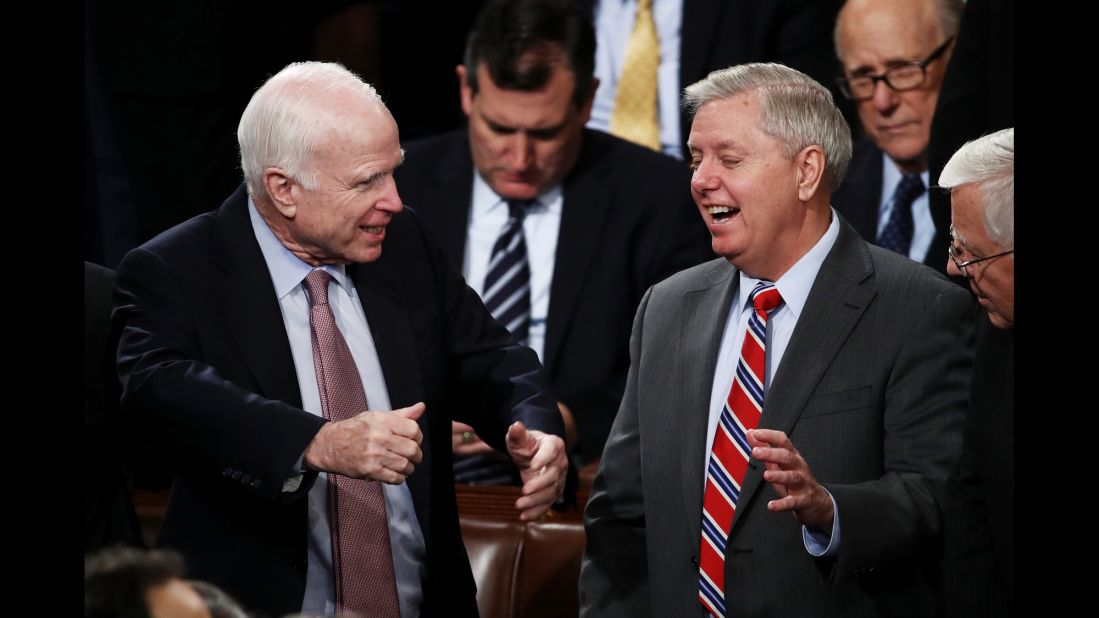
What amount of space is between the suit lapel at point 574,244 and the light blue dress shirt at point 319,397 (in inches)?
50.0

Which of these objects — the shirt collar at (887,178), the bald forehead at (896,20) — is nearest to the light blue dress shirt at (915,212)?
the shirt collar at (887,178)

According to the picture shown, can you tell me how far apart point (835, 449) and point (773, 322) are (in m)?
0.25

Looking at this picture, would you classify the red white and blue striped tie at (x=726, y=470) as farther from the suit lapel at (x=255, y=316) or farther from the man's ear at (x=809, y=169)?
the suit lapel at (x=255, y=316)

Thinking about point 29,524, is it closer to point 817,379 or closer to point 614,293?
point 817,379

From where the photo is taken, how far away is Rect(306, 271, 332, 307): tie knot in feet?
7.56

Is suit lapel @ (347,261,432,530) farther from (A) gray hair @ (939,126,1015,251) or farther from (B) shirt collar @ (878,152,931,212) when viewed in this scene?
(B) shirt collar @ (878,152,931,212)

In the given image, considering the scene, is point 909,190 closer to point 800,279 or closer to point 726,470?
point 800,279

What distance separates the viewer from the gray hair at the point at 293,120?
2.25 m

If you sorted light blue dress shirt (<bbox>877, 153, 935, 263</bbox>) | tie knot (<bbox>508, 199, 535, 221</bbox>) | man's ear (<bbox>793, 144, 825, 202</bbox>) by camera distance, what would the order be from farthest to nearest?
tie knot (<bbox>508, 199, 535, 221</bbox>), light blue dress shirt (<bbox>877, 153, 935, 263</bbox>), man's ear (<bbox>793, 144, 825, 202</bbox>)

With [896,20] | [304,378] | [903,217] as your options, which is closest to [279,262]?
[304,378]

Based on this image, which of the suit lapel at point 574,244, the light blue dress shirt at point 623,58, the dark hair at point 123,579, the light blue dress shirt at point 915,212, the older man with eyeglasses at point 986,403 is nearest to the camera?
the dark hair at point 123,579

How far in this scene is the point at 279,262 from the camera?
231 cm

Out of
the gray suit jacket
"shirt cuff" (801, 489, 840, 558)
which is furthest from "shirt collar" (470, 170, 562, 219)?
"shirt cuff" (801, 489, 840, 558)

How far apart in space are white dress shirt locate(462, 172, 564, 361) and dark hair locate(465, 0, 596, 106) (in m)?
0.27
